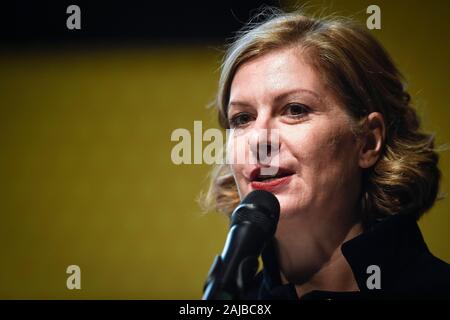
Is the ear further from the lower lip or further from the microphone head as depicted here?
the microphone head

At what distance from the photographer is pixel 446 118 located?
70.7 inches

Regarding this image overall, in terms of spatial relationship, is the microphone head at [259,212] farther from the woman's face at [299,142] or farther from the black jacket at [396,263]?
the black jacket at [396,263]

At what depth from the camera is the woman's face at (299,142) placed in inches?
64.5

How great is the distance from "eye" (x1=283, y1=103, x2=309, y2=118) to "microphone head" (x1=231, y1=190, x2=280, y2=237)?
1.38 ft

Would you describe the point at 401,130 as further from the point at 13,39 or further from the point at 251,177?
the point at 13,39

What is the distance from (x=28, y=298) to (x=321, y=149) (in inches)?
43.7

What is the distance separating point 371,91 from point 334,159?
0.24m

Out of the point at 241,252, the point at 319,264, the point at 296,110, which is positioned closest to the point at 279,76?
the point at 296,110

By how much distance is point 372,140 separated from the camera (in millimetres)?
1743

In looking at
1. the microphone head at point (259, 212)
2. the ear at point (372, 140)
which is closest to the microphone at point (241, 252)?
the microphone head at point (259, 212)

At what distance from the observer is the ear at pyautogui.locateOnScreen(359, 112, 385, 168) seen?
5.68 ft

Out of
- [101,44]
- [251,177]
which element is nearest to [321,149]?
[251,177]

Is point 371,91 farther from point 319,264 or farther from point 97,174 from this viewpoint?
point 97,174

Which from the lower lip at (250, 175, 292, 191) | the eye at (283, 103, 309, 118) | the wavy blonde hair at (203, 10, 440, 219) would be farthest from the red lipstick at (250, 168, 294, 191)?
the wavy blonde hair at (203, 10, 440, 219)
